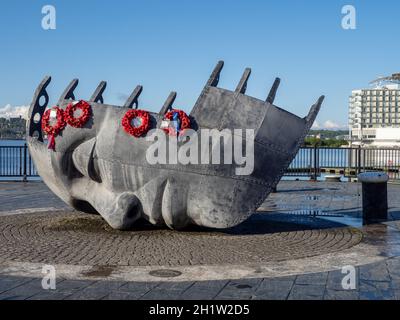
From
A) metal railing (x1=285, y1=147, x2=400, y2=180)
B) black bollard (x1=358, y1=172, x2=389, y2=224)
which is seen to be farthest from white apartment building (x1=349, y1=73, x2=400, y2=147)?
black bollard (x1=358, y1=172, x2=389, y2=224)

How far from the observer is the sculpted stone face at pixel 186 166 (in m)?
10.0

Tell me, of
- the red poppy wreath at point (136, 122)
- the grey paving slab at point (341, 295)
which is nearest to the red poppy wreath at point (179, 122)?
the red poppy wreath at point (136, 122)

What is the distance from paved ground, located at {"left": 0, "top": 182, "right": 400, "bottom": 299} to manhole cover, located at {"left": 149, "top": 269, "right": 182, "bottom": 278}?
0.01 m

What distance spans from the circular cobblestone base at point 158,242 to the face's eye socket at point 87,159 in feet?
3.82

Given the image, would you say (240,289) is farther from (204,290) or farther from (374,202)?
(374,202)

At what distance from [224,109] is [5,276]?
15.7 feet

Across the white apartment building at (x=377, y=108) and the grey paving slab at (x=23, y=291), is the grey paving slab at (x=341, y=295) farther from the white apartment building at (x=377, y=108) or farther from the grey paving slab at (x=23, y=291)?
the white apartment building at (x=377, y=108)

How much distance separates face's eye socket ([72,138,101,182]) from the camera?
10.3 meters

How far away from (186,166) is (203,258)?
81.1 inches

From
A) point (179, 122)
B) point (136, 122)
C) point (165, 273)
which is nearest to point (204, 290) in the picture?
point (165, 273)

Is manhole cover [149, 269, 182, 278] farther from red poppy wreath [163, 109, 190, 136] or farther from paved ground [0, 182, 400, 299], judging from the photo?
red poppy wreath [163, 109, 190, 136]

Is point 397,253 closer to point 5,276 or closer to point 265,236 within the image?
point 265,236

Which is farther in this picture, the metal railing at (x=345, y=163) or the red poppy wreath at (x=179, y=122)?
the metal railing at (x=345, y=163)
